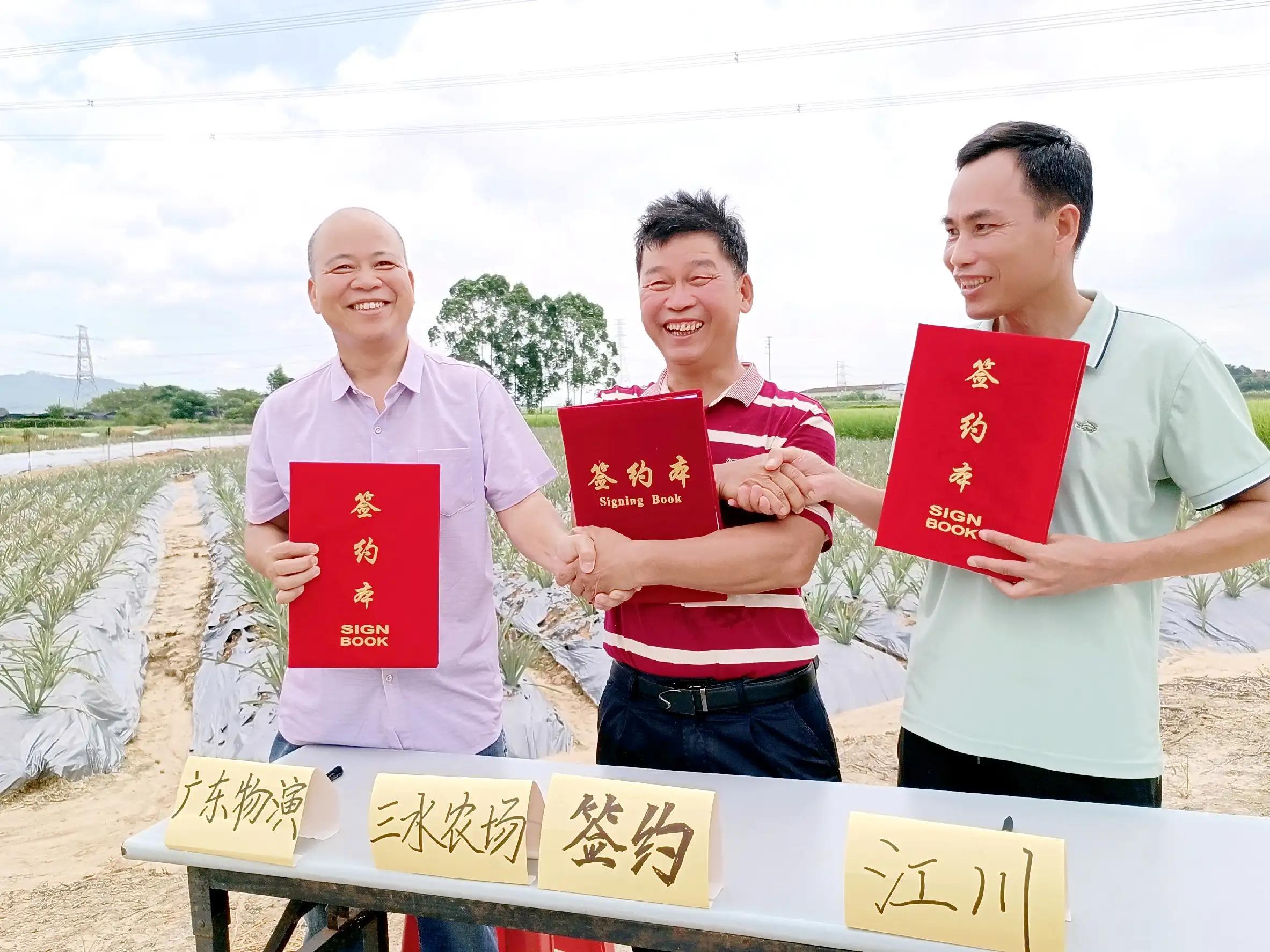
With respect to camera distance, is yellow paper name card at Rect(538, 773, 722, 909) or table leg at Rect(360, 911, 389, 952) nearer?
yellow paper name card at Rect(538, 773, 722, 909)

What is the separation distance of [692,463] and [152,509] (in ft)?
30.5

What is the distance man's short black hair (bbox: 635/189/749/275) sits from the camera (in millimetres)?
1454

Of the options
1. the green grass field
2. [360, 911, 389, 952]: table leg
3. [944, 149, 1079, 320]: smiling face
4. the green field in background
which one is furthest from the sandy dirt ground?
the green field in background

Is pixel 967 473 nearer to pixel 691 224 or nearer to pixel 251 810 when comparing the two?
pixel 691 224

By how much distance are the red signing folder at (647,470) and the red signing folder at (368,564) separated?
232 mm

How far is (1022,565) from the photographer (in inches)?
44.9

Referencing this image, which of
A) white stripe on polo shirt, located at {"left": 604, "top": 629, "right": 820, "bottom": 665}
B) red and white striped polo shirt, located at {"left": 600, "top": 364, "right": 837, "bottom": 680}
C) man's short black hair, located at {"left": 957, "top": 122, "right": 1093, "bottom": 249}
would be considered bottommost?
white stripe on polo shirt, located at {"left": 604, "top": 629, "right": 820, "bottom": 665}

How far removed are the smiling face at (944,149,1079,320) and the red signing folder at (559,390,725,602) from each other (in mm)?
447

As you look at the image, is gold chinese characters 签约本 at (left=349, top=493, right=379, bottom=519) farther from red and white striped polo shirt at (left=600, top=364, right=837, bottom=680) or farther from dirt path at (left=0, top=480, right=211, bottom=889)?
dirt path at (left=0, top=480, right=211, bottom=889)

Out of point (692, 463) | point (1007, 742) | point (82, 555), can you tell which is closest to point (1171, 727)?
point (1007, 742)

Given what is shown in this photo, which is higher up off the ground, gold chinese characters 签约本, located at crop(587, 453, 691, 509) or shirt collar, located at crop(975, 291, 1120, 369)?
shirt collar, located at crop(975, 291, 1120, 369)

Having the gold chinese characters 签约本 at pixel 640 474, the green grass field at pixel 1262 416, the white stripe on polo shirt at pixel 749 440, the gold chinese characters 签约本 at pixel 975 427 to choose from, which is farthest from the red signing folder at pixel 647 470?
the green grass field at pixel 1262 416

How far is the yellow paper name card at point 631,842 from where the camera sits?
2.94ft

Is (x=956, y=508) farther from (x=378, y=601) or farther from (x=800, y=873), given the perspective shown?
(x=378, y=601)
